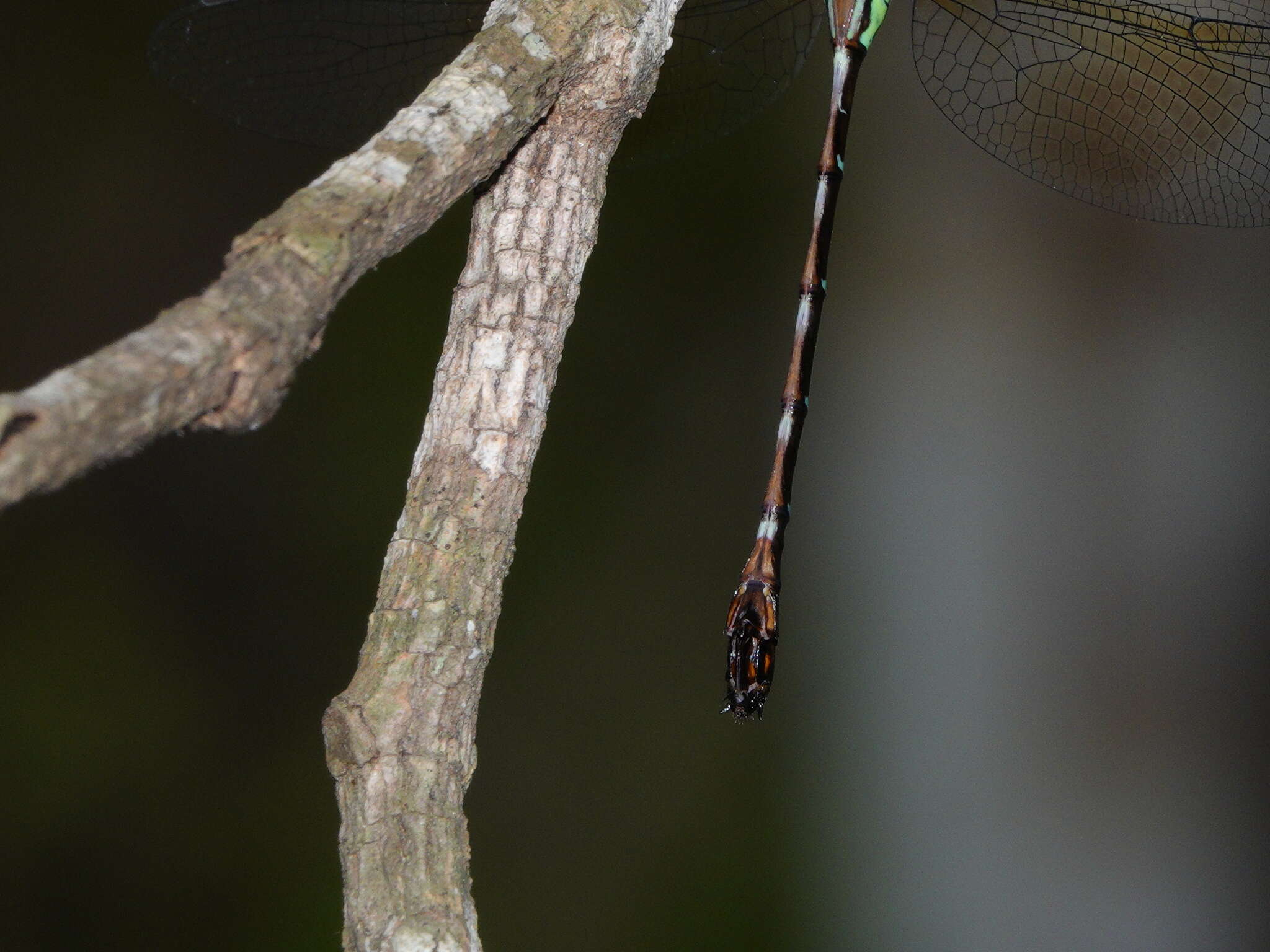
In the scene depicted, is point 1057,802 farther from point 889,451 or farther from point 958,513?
point 889,451

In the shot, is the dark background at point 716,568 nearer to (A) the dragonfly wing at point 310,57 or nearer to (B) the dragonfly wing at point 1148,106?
(A) the dragonfly wing at point 310,57

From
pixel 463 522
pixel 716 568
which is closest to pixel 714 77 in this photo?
pixel 463 522

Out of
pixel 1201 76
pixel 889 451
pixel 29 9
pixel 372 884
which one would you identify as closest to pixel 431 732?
pixel 372 884

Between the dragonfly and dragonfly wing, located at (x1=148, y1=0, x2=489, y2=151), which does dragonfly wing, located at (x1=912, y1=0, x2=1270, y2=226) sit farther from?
dragonfly wing, located at (x1=148, y1=0, x2=489, y2=151)

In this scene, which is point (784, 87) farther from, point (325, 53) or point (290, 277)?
point (290, 277)

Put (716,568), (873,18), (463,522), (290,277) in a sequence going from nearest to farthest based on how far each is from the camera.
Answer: (290,277) → (463,522) → (873,18) → (716,568)

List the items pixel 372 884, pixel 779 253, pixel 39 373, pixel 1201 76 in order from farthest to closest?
pixel 779 253
pixel 39 373
pixel 1201 76
pixel 372 884

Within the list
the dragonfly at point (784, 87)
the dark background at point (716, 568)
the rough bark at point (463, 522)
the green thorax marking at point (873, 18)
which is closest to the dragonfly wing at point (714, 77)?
the dragonfly at point (784, 87)
